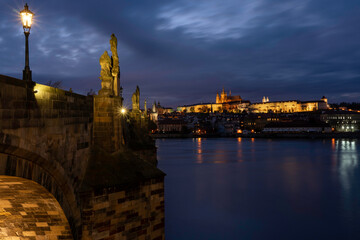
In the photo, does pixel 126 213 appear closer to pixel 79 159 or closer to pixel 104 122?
pixel 79 159

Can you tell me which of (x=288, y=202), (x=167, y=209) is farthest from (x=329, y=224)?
(x=167, y=209)

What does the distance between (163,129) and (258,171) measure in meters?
118

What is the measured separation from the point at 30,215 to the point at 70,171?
5.91 feet

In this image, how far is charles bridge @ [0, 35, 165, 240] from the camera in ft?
19.9

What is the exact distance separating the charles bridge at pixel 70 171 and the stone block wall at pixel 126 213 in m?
0.03

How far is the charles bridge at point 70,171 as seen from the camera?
6.07 metres

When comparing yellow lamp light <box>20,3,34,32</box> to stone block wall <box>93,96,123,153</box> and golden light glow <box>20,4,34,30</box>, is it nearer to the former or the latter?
golden light glow <box>20,4,34,30</box>

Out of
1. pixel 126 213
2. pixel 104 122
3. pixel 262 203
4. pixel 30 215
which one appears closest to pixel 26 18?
pixel 104 122

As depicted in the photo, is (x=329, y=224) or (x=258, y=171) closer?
(x=329, y=224)

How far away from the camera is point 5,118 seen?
551 centimetres

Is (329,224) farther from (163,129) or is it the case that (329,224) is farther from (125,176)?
(163,129)

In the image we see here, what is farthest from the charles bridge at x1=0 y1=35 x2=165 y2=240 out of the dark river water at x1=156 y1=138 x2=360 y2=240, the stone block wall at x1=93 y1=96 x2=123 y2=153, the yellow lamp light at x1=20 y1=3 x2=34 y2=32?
the dark river water at x1=156 y1=138 x2=360 y2=240

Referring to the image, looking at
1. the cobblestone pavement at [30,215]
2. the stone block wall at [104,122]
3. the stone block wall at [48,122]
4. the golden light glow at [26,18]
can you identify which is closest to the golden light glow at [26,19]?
the golden light glow at [26,18]

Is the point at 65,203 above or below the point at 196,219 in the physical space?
above
